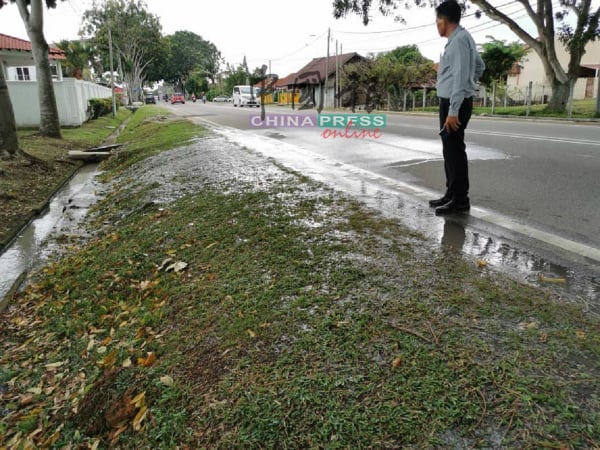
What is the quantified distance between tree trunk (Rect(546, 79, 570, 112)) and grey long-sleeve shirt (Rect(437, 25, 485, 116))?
21305 millimetres

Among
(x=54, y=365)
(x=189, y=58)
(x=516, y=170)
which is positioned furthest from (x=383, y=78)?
(x=189, y=58)

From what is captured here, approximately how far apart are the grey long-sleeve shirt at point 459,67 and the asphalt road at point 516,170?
1.32 m

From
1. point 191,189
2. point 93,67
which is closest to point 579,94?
point 191,189

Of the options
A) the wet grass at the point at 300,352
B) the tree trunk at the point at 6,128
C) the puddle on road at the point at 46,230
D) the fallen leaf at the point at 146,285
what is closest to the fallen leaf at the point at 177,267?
the wet grass at the point at 300,352

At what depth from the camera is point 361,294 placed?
278 cm

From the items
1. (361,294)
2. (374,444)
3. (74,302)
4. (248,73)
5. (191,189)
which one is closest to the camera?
(374,444)

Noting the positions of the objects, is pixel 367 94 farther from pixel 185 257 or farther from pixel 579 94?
pixel 185 257

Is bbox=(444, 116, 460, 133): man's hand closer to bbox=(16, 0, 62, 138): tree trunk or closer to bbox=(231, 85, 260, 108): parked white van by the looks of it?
bbox=(16, 0, 62, 138): tree trunk

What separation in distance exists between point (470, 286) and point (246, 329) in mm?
1377

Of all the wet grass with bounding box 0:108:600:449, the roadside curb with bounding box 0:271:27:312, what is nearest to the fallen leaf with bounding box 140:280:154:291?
the wet grass with bounding box 0:108:600:449

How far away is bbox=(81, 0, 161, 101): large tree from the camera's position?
50.3 m

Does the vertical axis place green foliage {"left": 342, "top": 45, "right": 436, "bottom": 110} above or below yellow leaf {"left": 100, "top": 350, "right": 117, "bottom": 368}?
above

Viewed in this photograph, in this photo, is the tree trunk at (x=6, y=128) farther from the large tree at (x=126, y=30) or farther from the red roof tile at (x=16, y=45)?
the large tree at (x=126, y=30)

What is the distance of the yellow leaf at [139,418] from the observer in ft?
6.91
